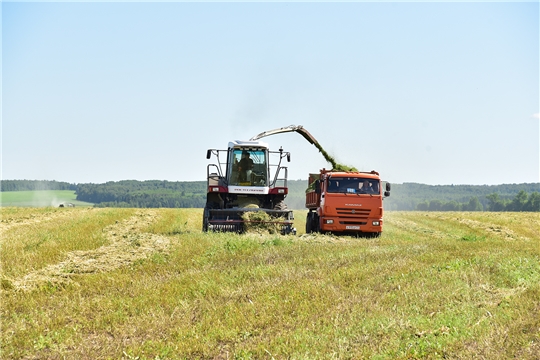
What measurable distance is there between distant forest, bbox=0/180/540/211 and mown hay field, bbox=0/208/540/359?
→ 183 ft

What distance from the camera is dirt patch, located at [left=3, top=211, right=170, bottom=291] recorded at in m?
10.9

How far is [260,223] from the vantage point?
21297 mm

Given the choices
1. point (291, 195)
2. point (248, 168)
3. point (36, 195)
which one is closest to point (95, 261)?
point (248, 168)

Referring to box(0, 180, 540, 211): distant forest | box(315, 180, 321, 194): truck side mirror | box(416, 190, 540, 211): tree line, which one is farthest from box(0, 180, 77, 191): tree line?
box(315, 180, 321, 194): truck side mirror

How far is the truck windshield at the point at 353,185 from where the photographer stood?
73.8 feet

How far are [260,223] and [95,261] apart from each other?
29.4 feet

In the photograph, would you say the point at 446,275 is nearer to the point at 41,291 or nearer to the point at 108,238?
the point at 41,291

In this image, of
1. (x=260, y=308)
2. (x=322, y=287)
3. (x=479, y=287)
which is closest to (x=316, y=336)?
(x=260, y=308)

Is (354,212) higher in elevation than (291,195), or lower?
lower

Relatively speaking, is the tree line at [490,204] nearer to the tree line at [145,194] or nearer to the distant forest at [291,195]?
the distant forest at [291,195]

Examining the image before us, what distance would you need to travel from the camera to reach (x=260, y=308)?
28.6 ft

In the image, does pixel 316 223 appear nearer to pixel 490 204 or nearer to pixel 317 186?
pixel 317 186

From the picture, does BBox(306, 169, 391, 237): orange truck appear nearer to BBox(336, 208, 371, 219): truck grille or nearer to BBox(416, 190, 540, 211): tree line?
BBox(336, 208, 371, 219): truck grille

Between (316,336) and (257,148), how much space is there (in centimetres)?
1592
